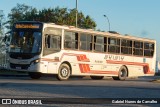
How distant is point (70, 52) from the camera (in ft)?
86.3

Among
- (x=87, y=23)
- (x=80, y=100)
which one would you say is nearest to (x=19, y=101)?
(x=80, y=100)

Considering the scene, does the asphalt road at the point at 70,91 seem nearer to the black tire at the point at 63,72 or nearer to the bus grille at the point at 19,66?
the bus grille at the point at 19,66

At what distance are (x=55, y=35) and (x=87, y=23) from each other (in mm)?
45608

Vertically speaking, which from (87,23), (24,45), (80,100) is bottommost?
(80,100)

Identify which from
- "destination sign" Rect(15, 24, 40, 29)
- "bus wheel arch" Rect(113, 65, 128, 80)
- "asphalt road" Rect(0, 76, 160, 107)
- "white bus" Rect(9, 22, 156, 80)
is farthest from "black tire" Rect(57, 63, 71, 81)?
"bus wheel arch" Rect(113, 65, 128, 80)

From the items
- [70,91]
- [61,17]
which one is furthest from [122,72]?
[61,17]

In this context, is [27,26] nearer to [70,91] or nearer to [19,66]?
[19,66]

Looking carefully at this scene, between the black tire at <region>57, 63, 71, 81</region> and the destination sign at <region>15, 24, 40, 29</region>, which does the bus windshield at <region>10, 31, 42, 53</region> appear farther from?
the black tire at <region>57, 63, 71, 81</region>

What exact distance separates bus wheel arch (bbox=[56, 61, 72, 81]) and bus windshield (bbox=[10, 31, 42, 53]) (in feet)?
6.50

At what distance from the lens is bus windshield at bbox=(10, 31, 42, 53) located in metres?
24.7

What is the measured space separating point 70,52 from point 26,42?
2691mm

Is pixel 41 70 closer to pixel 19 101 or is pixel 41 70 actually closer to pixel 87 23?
pixel 19 101

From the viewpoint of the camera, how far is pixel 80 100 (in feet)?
27.4

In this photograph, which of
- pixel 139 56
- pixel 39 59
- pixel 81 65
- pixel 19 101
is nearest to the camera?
pixel 19 101
